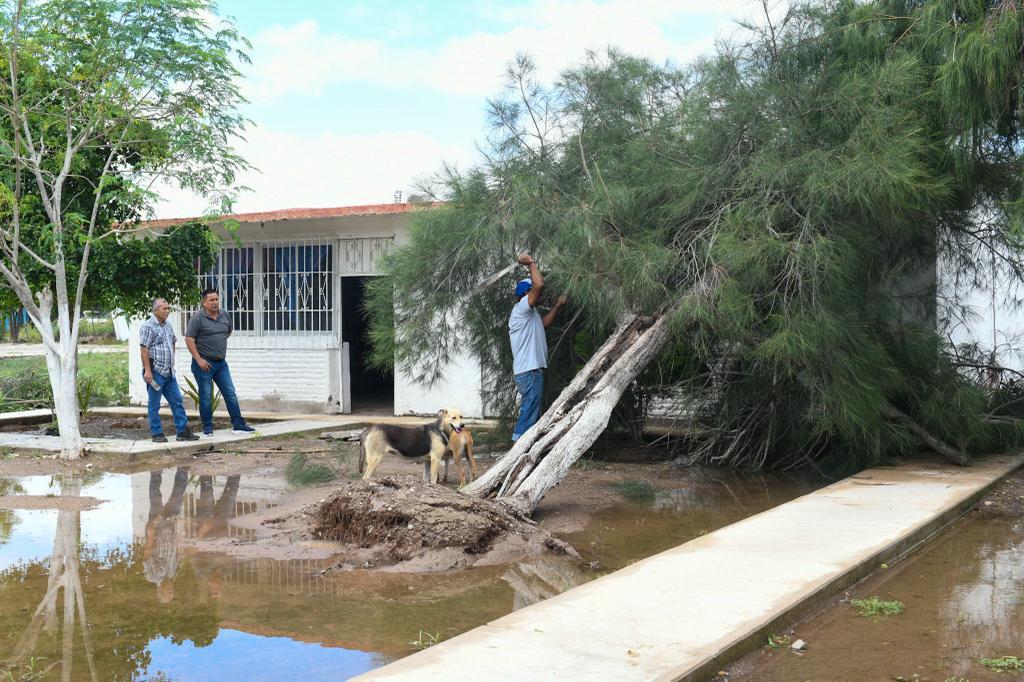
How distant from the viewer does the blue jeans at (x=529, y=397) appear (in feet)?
30.7

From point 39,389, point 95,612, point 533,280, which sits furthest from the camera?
point 39,389

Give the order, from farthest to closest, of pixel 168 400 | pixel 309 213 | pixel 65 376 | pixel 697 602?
pixel 309 213 → pixel 168 400 → pixel 65 376 → pixel 697 602

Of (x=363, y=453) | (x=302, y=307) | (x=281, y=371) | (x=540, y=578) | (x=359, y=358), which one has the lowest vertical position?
(x=540, y=578)

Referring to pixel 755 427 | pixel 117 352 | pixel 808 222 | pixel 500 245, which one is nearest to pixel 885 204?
pixel 808 222

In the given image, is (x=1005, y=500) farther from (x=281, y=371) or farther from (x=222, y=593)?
(x=281, y=371)

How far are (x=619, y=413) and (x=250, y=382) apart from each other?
793 centimetres

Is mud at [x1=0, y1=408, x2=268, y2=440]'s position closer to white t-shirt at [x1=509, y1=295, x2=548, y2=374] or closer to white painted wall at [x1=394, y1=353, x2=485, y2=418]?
white painted wall at [x1=394, y1=353, x2=485, y2=418]

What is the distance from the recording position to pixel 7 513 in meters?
8.23

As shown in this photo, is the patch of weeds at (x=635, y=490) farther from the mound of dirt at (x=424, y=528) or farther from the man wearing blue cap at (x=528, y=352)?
the mound of dirt at (x=424, y=528)

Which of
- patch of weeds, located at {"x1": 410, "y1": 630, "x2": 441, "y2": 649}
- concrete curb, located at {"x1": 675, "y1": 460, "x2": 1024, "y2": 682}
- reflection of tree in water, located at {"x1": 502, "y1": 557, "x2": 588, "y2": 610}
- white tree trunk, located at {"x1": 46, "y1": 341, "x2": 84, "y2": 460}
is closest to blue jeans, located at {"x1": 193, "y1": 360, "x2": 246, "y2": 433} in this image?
white tree trunk, located at {"x1": 46, "y1": 341, "x2": 84, "y2": 460}

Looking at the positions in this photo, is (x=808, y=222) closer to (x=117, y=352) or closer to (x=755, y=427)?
(x=755, y=427)

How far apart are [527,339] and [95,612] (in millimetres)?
4909

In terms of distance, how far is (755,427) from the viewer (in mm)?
10047

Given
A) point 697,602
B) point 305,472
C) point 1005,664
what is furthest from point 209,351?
point 1005,664
